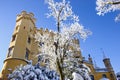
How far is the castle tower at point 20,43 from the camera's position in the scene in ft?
87.0

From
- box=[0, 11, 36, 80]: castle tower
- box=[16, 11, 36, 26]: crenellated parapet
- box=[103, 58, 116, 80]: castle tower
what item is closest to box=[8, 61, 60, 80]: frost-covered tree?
box=[0, 11, 36, 80]: castle tower

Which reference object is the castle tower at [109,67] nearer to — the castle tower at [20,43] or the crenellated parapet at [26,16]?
the castle tower at [20,43]

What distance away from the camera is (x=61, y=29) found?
15.3 m

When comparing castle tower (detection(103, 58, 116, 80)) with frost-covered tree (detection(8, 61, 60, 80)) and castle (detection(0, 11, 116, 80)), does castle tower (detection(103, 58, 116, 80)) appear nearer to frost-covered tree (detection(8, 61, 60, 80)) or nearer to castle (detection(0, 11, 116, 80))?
castle (detection(0, 11, 116, 80))

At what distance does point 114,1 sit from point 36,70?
14799 millimetres

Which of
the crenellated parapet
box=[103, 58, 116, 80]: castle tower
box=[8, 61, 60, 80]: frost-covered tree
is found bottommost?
box=[8, 61, 60, 80]: frost-covered tree

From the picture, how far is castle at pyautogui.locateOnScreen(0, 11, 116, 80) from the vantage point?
26.7m

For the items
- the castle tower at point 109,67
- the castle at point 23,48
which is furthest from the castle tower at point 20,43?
the castle tower at point 109,67

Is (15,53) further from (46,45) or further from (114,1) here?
(114,1)

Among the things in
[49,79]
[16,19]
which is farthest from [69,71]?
[16,19]

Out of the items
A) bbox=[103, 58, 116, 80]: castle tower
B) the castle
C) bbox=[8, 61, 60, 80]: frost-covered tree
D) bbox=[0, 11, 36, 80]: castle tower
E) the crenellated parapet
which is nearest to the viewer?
bbox=[8, 61, 60, 80]: frost-covered tree

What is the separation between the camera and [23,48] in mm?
29000

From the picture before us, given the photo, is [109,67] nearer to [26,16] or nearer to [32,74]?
[26,16]

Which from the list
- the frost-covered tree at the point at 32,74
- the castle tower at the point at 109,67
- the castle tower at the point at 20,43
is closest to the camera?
the frost-covered tree at the point at 32,74
